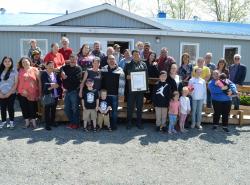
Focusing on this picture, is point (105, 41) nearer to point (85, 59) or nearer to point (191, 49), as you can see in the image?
point (191, 49)

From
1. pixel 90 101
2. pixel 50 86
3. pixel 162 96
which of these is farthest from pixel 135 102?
pixel 50 86

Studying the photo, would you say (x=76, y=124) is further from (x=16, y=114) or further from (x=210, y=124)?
(x=210, y=124)

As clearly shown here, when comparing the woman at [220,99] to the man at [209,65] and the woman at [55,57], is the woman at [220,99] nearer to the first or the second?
the man at [209,65]

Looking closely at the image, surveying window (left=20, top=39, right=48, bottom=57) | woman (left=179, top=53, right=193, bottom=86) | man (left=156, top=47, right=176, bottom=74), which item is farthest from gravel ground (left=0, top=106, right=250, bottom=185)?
window (left=20, top=39, right=48, bottom=57)

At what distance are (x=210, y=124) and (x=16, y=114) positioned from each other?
5113 mm

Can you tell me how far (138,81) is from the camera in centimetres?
730

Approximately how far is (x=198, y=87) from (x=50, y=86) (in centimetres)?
339

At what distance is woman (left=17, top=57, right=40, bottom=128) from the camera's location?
7125 mm

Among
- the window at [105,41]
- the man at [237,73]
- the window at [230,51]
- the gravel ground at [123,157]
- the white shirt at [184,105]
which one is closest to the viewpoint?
the gravel ground at [123,157]

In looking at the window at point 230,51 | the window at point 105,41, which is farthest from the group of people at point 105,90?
the window at point 230,51

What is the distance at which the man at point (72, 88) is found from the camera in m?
7.19

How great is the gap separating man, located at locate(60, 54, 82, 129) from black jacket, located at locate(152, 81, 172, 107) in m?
1.79

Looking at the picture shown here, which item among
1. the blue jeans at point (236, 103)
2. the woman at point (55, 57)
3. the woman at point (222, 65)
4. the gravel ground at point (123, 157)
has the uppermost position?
the woman at point (55, 57)

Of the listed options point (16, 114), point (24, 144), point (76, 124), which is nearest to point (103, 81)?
point (76, 124)
